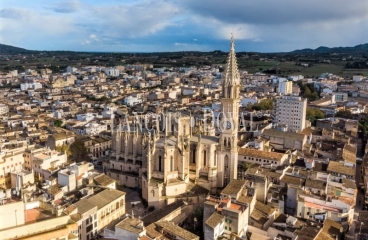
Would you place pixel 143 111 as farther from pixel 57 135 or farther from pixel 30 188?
pixel 30 188

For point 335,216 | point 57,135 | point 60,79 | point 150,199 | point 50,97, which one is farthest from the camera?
point 60,79

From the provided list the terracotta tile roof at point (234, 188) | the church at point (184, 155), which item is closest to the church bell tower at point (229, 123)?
the church at point (184, 155)

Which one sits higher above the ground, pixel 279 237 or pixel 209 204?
pixel 209 204

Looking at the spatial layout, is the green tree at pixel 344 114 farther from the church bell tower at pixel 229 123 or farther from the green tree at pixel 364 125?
the church bell tower at pixel 229 123

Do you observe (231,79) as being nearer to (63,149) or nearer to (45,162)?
(45,162)

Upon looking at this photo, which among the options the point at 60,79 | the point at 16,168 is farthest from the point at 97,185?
the point at 60,79

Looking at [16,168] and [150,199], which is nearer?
[150,199]

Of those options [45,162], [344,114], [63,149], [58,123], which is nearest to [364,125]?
[344,114]
